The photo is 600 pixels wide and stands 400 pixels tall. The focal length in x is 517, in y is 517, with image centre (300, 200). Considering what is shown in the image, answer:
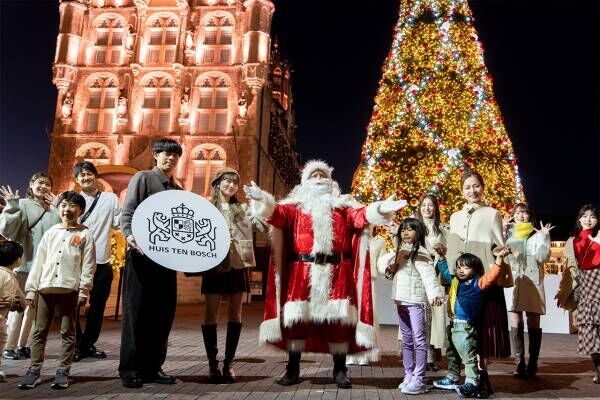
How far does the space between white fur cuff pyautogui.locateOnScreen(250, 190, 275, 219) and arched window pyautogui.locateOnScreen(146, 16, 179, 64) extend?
27.0m

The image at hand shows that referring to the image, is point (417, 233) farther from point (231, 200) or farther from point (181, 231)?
point (181, 231)

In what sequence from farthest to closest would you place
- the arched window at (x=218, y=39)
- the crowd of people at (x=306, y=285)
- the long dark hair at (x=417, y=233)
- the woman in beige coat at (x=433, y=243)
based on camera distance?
the arched window at (x=218, y=39) → the woman in beige coat at (x=433, y=243) → the long dark hair at (x=417, y=233) → the crowd of people at (x=306, y=285)

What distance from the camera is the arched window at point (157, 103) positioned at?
29.5 metres

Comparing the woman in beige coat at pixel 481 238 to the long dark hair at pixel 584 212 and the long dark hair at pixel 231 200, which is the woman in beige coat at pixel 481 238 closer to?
the long dark hair at pixel 584 212

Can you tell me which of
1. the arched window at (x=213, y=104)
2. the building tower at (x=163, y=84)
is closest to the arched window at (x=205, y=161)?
the building tower at (x=163, y=84)

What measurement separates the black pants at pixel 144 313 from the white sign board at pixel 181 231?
9.3 inches

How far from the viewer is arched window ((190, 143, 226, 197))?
28.6 meters

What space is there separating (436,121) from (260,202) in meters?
14.1

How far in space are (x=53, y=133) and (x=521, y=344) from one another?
2941 cm

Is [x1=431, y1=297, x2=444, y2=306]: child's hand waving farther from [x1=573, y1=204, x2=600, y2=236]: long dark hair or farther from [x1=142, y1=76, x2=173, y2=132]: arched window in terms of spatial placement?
[x1=142, y1=76, x2=173, y2=132]: arched window

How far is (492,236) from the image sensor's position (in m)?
5.22

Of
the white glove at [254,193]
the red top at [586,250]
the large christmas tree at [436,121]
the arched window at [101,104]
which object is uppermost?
the arched window at [101,104]

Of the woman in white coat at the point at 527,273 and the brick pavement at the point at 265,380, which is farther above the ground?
the woman in white coat at the point at 527,273

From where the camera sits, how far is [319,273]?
187 inches
